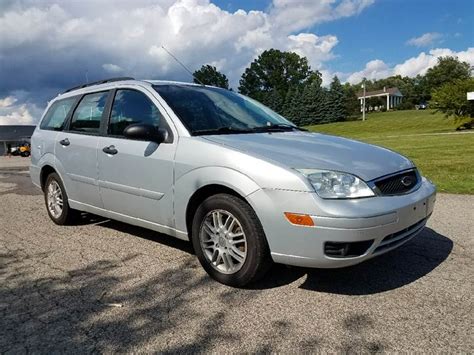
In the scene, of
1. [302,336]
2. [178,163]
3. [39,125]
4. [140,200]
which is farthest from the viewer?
[39,125]

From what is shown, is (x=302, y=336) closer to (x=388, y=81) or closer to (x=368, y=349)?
(x=368, y=349)

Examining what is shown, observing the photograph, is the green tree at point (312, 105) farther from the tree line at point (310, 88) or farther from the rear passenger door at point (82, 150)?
the rear passenger door at point (82, 150)

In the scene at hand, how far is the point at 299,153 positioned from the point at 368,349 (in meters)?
1.47

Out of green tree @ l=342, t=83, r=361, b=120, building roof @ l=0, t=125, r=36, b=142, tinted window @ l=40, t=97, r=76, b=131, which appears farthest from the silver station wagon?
green tree @ l=342, t=83, r=361, b=120

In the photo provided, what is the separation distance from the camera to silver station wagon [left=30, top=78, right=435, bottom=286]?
2992mm

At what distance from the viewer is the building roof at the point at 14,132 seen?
2600 inches

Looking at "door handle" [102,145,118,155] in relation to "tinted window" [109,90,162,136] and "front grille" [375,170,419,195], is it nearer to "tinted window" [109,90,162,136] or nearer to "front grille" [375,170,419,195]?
"tinted window" [109,90,162,136]

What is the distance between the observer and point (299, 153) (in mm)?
3305

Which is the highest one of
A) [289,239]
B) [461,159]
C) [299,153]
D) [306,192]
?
[299,153]

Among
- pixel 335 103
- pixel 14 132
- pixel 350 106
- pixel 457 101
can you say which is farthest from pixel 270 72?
pixel 457 101

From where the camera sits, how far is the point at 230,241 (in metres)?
3.39

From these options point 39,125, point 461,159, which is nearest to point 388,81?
point 461,159

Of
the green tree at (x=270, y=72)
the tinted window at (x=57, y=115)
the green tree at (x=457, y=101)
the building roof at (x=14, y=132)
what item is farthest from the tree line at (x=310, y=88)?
the tinted window at (x=57, y=115)

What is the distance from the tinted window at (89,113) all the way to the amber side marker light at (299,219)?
2.64m
